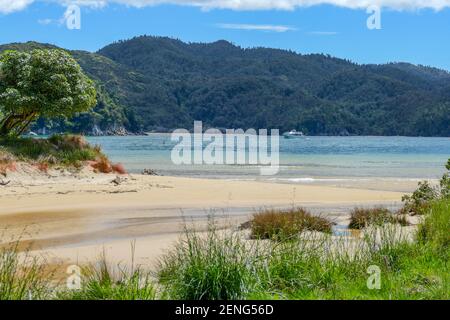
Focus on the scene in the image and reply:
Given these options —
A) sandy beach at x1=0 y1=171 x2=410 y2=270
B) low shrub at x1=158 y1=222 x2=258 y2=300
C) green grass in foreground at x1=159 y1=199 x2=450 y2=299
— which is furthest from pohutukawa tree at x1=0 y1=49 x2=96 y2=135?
low shrub at x1=158 y1=222 x2=258 y2=300

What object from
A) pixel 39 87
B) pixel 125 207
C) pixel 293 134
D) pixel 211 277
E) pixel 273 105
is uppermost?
pixel 273 105

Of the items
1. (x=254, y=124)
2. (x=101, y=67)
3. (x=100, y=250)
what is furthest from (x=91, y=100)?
(x=101, y=67)

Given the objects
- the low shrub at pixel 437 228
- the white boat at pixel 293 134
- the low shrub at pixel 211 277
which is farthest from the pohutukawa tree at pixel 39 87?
the white boat at pixel 293 134

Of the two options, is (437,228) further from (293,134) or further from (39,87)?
(293,134)

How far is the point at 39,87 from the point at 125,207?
35.6 feet

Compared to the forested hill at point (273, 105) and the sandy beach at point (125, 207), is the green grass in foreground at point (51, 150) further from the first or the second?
the forested hill at point (273, 105)

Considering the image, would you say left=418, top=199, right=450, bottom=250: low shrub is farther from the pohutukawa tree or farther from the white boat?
the white boat

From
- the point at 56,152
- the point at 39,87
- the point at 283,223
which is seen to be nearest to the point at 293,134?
the point at 39,87

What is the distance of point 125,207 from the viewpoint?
17875mm

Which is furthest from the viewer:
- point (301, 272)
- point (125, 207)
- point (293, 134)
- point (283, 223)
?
point (293, 134)

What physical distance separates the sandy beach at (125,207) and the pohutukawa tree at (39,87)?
13.8ft

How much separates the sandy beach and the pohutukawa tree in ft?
13.8

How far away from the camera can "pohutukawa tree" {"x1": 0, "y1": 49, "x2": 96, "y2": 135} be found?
2632 centimetres

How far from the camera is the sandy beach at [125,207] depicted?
11.9 metres
